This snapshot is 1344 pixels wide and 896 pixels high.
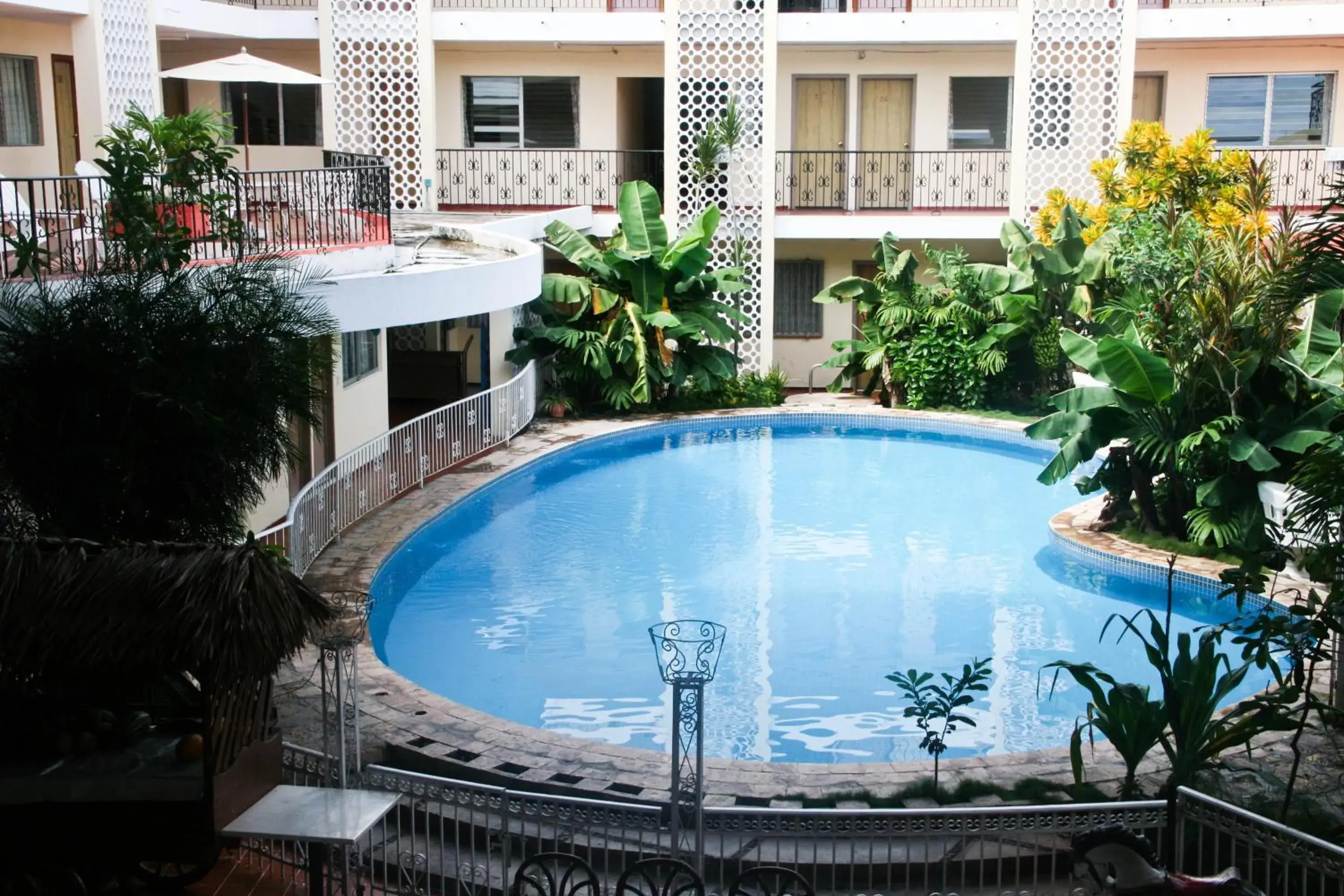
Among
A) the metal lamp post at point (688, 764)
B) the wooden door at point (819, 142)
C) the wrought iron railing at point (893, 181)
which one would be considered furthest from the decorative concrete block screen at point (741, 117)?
the metal lamp post at point (688, 764)

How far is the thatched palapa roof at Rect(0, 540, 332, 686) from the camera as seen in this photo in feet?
21.1

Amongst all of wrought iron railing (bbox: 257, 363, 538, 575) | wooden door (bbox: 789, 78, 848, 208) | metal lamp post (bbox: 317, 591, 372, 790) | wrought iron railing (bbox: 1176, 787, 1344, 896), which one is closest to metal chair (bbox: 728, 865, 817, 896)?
wrought iron railing (bbox: 1176, 787, 1344, 896)

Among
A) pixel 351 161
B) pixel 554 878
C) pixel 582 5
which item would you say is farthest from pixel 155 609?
pixel 582 5

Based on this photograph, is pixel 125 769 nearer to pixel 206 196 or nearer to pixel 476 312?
pixel 206 196

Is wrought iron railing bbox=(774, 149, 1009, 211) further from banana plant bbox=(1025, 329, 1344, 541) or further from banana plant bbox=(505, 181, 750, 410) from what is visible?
banana plant bbox=(1025, 329, 1344, 541)

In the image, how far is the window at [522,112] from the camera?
25234 millimetres

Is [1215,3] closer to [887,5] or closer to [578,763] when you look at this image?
[887,5]

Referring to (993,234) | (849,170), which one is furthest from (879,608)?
(849,170)

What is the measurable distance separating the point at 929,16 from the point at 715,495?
9.57 metres

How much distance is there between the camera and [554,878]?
6.86 m

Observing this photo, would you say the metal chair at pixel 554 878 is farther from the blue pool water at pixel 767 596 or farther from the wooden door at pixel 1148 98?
the wooden door at pixel 1148 98

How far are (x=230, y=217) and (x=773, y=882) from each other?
7019mm

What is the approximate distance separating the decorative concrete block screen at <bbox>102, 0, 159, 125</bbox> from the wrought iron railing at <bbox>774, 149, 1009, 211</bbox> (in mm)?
10156

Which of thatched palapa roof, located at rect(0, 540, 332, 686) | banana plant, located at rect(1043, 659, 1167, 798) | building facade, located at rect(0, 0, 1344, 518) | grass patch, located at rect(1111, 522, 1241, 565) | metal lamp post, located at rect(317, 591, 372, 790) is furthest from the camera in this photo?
building facade, located at rect(0, 0, 1344, 518)
